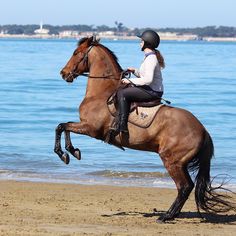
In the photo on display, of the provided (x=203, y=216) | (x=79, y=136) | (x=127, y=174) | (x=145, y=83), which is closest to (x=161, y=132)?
(x=145, y=83)

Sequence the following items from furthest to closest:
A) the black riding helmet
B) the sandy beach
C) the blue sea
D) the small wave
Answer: the blue sea < the small wave < the black riding helmet < the sandy beach

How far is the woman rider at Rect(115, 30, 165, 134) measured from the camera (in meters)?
11.0

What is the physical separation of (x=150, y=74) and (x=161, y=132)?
0.74 meters

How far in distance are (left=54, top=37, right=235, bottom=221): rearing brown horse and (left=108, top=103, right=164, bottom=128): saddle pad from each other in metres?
0.06

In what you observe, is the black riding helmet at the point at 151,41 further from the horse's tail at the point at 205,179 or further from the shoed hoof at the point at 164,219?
the shoed hoof at the point at 164,219

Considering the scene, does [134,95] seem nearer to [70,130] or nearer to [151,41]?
[151,41]

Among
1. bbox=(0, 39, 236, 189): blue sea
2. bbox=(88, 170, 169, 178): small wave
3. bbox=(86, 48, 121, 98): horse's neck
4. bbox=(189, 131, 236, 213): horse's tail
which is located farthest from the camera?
bbox=(0, 39, 236, 189): blue sea

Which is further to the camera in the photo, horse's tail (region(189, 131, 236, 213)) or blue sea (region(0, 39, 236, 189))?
blue sea (region(0, 39, 236, 189))

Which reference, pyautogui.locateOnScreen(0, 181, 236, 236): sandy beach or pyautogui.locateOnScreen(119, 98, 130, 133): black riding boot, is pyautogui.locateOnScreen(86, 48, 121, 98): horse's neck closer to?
pyautogui.locateOnScreen(119, 98, 130, 133): black riding boot

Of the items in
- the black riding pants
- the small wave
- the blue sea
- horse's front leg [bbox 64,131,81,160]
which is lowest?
the blue sea

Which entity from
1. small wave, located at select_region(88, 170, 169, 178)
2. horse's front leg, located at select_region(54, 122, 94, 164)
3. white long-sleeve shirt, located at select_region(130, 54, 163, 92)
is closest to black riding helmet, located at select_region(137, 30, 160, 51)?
white long-sleeve shirt, located at select_region(130, 54, 163, 92)

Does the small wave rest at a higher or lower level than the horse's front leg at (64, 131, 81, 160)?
lower

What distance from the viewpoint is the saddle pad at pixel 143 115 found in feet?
36.0

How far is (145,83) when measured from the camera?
36.1ft
